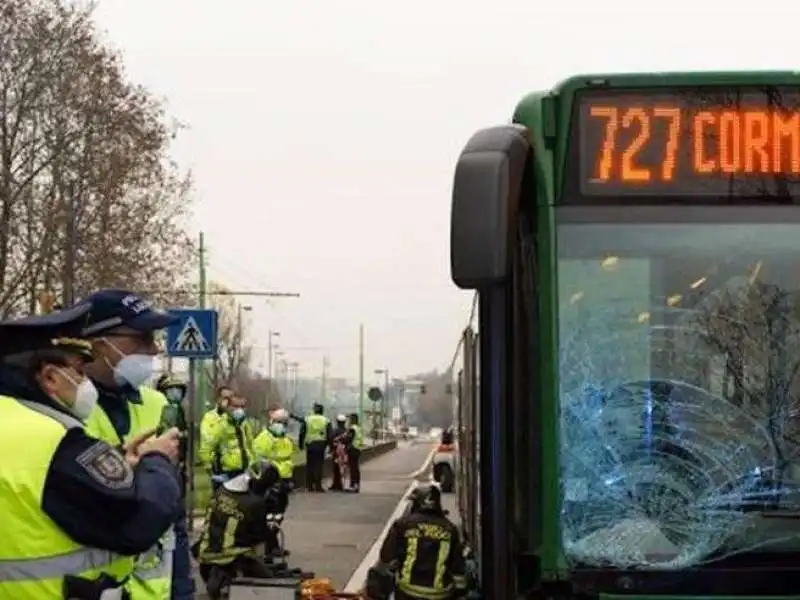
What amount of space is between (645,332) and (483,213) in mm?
1061

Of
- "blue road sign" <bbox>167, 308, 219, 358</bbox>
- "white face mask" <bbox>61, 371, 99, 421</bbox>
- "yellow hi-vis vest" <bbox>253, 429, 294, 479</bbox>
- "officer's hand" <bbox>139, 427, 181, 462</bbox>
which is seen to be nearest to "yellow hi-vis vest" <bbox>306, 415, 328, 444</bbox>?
"yellow hi-vis vest" <bbox>253, 429, 294, 479</bbox>

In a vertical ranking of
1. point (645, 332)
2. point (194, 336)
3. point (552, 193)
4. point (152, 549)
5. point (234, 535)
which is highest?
point (552, 193)

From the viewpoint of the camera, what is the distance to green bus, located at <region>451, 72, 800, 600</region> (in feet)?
17.3

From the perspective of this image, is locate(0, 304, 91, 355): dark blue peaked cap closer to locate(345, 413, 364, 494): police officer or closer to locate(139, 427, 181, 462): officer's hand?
locate(139, 427, 181, 462): officer's hand

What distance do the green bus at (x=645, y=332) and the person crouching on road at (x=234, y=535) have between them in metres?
7.40

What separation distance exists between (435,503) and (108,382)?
5.61 m

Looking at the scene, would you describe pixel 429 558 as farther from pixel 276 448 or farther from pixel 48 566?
pixel 276 448

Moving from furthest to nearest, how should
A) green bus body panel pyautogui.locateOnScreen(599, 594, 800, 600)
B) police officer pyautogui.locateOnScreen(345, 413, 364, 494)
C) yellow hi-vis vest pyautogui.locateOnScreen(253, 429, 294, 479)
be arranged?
1. police officer pyautogui.locateOnScreen(345, 413, 364, 494)
2. yellow hi-vis vest pyautogui.locateOnScreen(253, 429, 294, 479)
3. green bus body panel pyautogui.locateOnScreen(599, 594, 800, 600)

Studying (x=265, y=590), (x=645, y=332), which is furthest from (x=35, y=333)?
(x=265, y=590)

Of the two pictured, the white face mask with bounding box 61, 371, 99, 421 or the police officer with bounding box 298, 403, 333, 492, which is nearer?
the white face mask with bounding box 61, 371, 99, 421

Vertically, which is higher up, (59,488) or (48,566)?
(59,488)

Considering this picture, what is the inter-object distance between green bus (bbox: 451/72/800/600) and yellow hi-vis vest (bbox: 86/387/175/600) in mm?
1332

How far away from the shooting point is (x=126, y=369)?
4.42 metres

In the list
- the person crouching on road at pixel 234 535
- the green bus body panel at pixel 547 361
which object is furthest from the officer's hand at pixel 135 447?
the person crouching on road at pixel 234 535
